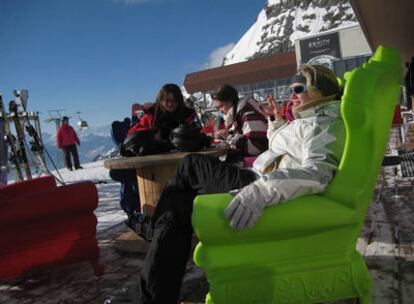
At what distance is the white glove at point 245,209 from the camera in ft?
4.49

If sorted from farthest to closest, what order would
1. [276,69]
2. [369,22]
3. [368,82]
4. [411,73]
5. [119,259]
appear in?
1. [276,69]
2. [411,73]
3. [369,22]
4. [119,259]
5. [368,82]

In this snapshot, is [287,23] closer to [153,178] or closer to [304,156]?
[153,178]

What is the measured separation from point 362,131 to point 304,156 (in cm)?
26

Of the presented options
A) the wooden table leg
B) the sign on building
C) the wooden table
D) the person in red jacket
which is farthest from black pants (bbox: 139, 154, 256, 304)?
the sign on building

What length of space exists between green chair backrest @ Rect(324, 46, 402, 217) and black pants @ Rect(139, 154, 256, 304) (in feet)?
1.79

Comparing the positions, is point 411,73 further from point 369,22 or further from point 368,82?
point 368,82

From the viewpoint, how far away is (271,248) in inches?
58.7

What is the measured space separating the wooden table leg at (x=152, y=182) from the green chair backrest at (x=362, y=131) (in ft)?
5.15

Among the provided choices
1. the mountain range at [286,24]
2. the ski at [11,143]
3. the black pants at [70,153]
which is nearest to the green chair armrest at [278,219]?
the ski at [11,143]

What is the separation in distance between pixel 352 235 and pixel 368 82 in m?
0.62

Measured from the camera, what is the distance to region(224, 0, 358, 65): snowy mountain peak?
102756mm

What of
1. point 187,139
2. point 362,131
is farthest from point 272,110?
point 362,131

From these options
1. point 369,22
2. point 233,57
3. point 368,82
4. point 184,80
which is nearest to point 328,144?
point 368,82

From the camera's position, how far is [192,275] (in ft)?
7.77
